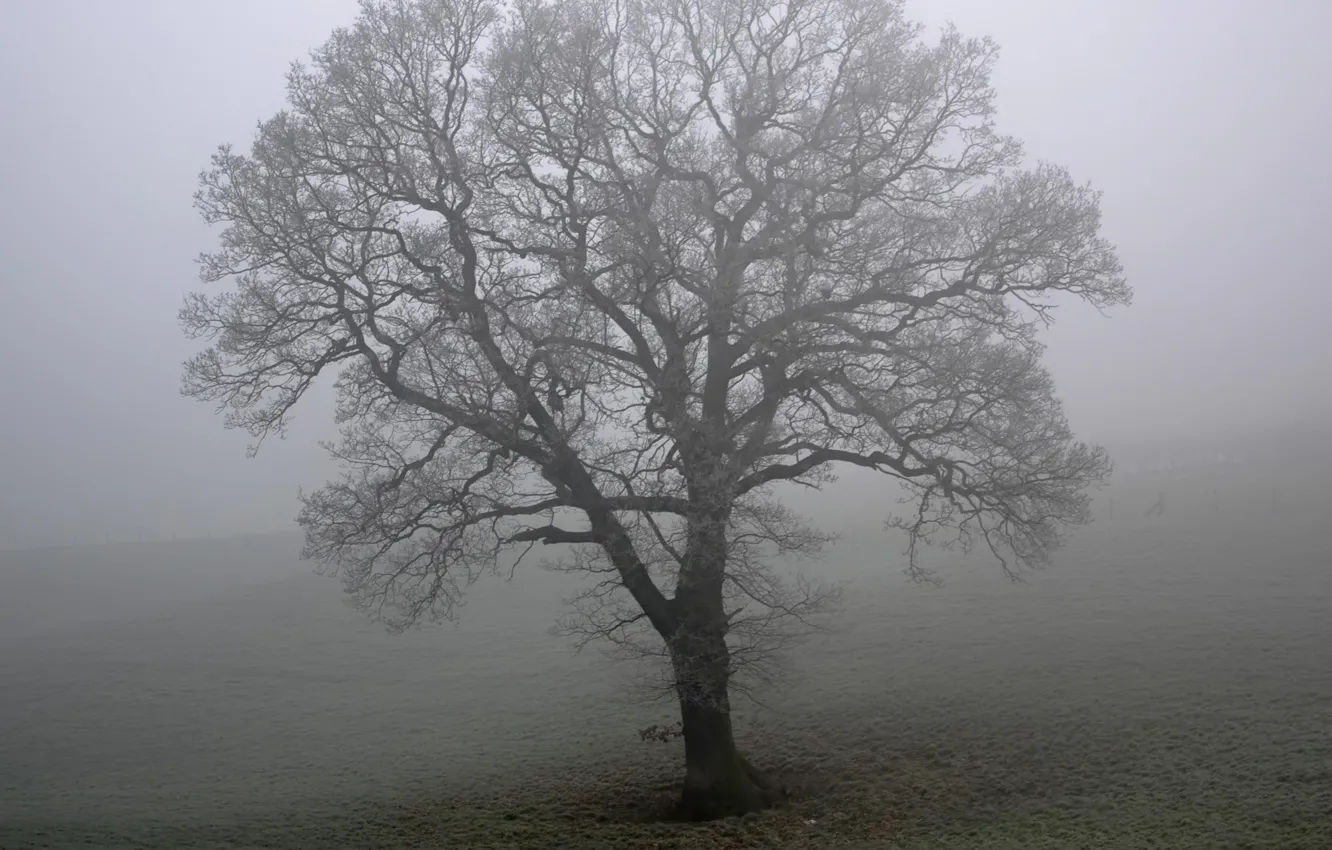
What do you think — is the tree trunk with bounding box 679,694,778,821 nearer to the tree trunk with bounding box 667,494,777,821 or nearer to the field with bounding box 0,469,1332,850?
the tree trunk with bounding box 667,494,777,821

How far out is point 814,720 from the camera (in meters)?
20.0

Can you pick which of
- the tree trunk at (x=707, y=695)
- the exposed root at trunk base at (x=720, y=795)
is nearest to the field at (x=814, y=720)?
the exposed root at trunk base at (x=720, y=795)

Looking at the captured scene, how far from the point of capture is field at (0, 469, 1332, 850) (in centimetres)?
Result: 1312

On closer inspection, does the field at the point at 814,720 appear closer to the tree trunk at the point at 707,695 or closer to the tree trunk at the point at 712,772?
the tree trunk at the point at 712,772

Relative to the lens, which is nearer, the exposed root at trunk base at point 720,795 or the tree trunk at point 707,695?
the tree trunk at point 707,695

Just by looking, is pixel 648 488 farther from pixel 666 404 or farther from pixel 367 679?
pixel 367 679

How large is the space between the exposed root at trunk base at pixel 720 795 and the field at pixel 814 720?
1.73 feet

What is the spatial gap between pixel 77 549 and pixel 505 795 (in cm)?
7191

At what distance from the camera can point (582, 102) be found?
13555 mm

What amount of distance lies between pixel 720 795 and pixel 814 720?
6.59 m

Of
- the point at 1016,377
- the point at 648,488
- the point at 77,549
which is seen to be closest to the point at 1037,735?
the point at 1016,377

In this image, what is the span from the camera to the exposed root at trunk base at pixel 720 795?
1384 centimetres

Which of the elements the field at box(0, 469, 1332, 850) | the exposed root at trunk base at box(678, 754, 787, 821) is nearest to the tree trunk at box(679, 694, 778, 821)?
the exposed root at trunk base at box(678, 754, 787, 821)

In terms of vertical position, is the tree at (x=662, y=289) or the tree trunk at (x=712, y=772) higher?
the tree at (x=662, y=289)
